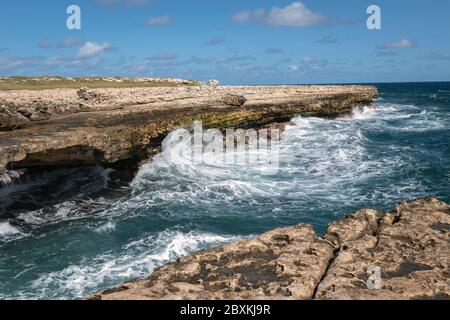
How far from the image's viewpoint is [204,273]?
21.8ft

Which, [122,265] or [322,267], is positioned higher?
[322,267]

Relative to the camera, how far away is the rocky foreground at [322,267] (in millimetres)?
5824

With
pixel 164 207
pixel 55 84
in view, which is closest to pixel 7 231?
pixel 164 207

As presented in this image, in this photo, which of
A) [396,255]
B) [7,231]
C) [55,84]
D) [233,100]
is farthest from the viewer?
[55,84]

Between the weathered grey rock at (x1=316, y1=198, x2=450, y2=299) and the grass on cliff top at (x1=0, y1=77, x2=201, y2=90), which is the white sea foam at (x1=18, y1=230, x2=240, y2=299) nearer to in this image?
the weathered grey rock at (x1=316, y1=198, x2=450, y2=299)

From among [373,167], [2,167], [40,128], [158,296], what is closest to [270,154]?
[373,167]

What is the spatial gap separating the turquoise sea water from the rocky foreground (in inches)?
170

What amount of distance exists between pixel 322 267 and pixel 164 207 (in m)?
Result: 10.5

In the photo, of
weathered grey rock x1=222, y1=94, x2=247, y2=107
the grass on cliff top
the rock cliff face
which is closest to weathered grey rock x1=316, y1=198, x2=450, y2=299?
the rock cliff face

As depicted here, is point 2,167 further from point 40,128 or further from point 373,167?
point 373,167

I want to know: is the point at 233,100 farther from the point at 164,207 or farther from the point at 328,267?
the point at 328,267

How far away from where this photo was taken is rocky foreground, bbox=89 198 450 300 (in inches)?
229

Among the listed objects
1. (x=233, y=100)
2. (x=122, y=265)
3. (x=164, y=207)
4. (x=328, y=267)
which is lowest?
(x=122, y=265)

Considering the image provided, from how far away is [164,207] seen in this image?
1650 cm
